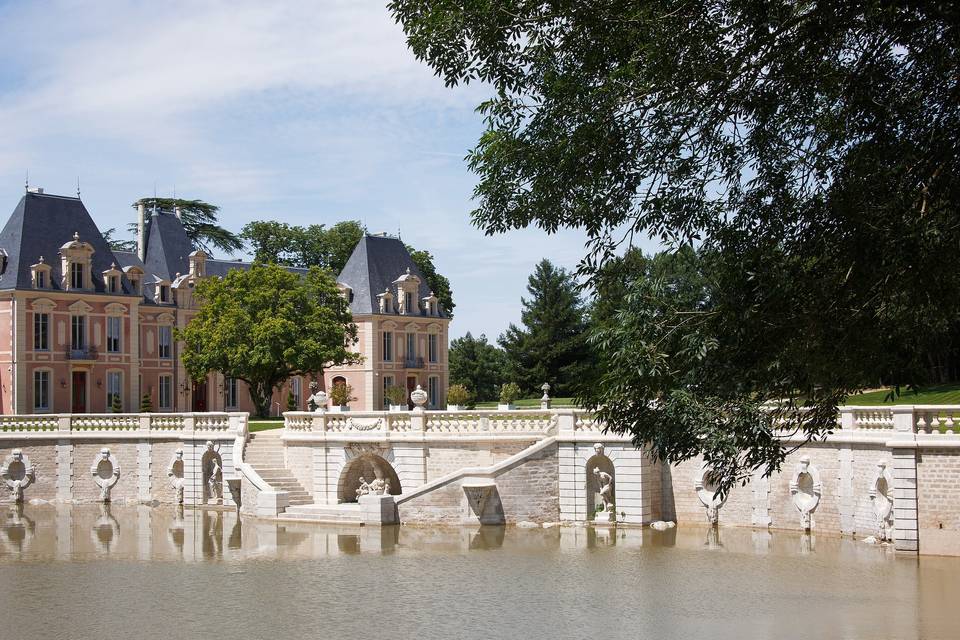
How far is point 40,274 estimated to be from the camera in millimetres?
46312

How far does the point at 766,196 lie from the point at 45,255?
1606 inches

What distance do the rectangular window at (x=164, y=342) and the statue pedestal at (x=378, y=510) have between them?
26294 millimetres

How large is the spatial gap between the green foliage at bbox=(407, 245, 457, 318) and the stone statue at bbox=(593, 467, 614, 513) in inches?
1440

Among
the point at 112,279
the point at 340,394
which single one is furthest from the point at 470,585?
the point at 112,279

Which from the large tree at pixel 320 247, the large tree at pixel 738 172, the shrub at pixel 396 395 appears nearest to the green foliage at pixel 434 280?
the large tree at pixel 320 247

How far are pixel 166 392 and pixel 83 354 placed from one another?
640cm

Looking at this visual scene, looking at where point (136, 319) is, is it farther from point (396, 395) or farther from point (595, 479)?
point (595, 479)

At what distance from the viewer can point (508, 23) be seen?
11.9m

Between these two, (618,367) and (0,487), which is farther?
(0,487)

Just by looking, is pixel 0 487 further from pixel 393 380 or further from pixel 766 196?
pixel 766 196

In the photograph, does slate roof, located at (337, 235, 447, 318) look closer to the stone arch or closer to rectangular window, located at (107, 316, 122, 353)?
rectangular window, located at (107, 316, 122, 353)

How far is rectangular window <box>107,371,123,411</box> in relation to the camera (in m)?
48.3

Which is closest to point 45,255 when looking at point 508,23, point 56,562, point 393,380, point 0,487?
point 0,487

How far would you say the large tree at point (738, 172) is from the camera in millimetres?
10883
